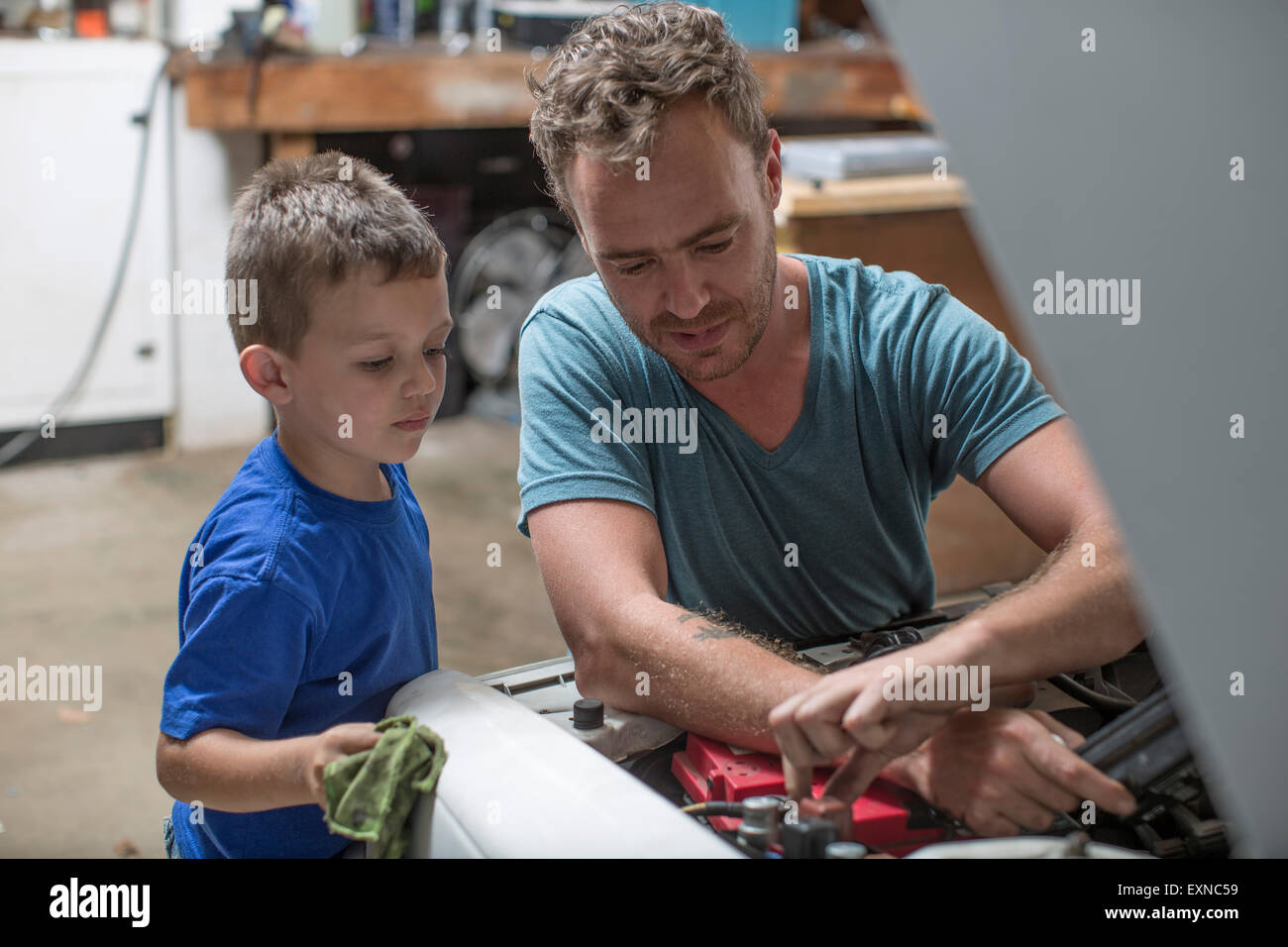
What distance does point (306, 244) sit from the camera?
1021 millimetres

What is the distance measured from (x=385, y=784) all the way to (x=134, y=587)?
99.7 inches

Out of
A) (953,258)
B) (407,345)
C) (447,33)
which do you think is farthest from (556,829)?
(447,33)

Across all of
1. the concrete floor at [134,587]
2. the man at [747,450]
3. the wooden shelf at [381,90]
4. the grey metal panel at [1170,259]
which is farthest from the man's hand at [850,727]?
the wooden shelf at [381,90]

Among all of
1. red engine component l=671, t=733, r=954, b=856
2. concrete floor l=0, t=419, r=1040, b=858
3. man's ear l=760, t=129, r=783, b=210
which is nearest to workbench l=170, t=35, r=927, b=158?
concrete floor l=0, t=419, r=1040, b=858

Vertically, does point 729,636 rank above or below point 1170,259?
below

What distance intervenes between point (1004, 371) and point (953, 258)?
1583 mm

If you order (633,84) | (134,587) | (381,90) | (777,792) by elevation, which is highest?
(381,90)

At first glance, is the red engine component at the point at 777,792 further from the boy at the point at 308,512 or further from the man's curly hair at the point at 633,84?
the man's curly hair at the point at 633,84

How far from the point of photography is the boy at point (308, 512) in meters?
0.94

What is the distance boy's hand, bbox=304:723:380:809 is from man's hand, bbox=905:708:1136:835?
1.40ft

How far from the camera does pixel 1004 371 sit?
134cm

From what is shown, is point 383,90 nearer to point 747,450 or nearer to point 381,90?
point 381,90

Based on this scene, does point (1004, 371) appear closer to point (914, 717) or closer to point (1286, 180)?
point (914, 717)

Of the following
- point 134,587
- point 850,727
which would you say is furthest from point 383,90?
point 850,727
